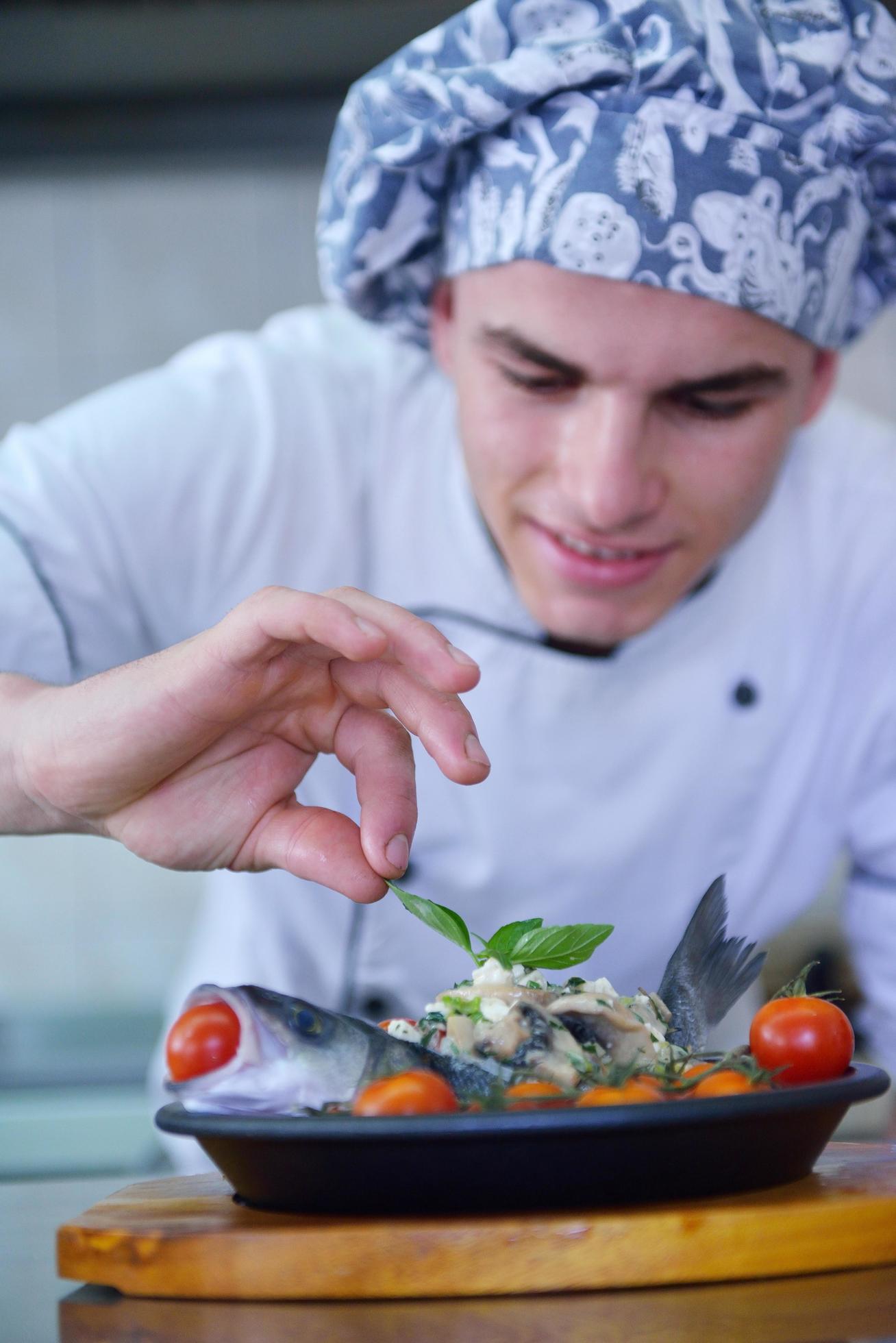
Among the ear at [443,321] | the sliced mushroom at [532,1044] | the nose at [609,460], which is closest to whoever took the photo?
the sliced mushroom at [532,1044]

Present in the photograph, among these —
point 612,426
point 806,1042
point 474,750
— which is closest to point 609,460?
point 612,426

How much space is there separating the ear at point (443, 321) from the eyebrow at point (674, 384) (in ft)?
0.59

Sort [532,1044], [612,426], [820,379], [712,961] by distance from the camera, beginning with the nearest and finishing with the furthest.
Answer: [532,1044] → [712,961] → [612,426] → [820,379]

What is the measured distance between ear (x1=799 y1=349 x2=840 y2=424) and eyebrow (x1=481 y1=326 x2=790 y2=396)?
0.51 feet

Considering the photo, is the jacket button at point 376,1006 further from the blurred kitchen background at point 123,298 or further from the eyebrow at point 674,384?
the blurred kitchen background at point 123,298

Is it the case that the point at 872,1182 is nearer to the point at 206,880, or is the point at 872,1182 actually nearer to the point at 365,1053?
the point at 365,1053

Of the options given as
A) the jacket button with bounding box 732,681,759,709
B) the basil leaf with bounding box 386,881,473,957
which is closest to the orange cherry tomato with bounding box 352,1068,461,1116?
the basil leaf with bounding box 386,881,473,957

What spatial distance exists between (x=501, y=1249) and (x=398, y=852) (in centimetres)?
24

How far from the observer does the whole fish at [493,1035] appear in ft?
2.02

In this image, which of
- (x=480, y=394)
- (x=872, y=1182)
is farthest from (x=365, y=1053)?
(x=480, y=394)

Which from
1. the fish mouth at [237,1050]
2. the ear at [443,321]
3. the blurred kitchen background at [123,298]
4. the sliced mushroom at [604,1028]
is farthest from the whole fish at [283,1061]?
the blurred kitchen background at [123,298]

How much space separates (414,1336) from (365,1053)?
0.42ft

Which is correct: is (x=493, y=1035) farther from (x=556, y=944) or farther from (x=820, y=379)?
(x=820, y=379)

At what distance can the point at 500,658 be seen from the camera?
53.0 inches
